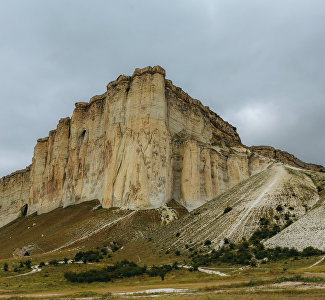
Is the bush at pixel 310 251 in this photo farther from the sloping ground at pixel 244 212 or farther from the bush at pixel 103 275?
the bush at pixel 103 275

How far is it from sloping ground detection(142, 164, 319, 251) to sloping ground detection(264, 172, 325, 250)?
108 inches

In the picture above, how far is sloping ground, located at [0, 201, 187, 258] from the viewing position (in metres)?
52.1

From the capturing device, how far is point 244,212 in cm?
4353

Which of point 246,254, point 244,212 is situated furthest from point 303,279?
point 244,212

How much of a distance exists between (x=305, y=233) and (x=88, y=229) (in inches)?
1254

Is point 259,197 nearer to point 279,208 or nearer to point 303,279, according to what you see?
point 279,208

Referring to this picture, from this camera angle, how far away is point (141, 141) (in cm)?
6525

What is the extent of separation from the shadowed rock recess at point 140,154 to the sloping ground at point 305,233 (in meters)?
27.7

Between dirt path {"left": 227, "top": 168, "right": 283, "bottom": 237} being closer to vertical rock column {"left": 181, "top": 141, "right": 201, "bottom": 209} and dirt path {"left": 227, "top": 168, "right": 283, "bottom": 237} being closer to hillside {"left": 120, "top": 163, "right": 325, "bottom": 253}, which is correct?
hillside {"left": 120, "top": 163, "right": 325, "bottom": 253}

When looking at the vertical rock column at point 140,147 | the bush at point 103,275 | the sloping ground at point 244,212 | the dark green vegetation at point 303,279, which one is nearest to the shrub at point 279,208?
the sloping ground at point 244,212

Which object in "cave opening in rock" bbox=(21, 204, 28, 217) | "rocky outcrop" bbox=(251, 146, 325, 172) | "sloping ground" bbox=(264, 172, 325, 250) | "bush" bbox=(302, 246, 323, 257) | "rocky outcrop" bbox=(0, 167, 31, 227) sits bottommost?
"bush" bbox=(302, 246, 323, 257)

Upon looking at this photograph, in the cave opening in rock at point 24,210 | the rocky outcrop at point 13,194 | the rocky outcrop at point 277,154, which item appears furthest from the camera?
the rocky outcrop at point 277,154

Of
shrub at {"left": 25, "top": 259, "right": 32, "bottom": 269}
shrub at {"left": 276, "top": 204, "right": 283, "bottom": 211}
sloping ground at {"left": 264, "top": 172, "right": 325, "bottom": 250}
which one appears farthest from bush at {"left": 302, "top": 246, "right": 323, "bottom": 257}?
shrub at {"left": 25, "top": 259, "right": 32, "bottom": 269}

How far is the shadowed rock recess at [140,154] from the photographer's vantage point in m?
64.3
